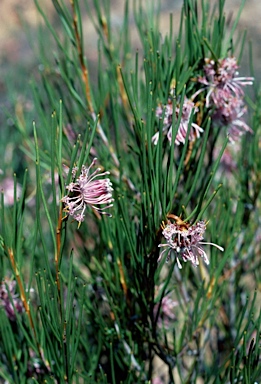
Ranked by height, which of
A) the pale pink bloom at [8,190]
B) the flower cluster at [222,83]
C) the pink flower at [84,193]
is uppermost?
the flower cluster at [222,83]

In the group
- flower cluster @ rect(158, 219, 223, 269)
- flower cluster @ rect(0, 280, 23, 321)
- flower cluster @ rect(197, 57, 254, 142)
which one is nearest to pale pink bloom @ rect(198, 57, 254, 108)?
flower cluster @ rect(197, 57, 254, 142)

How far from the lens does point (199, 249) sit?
0.37 m

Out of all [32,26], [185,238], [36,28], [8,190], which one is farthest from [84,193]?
[32,26]

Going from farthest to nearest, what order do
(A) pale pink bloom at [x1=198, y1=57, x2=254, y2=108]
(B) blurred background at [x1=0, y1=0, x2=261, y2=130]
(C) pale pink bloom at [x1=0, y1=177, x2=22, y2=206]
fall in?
(B) blurred background at [x1=0, y1=0, x2=261, y2=130] → (C) pale pink bloom at [x1=0, y1=177, x2=22, y2=206] → (A) pale pink bloom at [x1=198, y1=57, x2=254, y2=108]

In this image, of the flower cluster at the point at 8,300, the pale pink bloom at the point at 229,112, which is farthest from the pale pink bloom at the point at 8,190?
the pale pink bloom at the point at 229,112

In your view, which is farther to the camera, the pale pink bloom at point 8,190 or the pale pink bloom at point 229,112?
the pale pink bloom at point 8,190

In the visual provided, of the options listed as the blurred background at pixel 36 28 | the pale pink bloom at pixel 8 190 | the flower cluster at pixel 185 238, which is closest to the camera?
the flower cluster at pixel 185 238

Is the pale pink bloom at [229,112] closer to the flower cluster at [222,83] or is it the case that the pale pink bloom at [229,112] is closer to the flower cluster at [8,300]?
the flower cluster at [222,83]

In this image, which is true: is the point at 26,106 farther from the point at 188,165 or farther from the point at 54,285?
the point at 54,285

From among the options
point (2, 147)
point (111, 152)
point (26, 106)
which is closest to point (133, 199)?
point (111, 152)

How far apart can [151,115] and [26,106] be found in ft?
2.73

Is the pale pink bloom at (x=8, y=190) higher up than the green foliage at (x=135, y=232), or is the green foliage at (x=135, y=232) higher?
the green foliage at (x=135, y=232)

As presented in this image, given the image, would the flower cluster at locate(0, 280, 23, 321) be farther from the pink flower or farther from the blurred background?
the blurred background

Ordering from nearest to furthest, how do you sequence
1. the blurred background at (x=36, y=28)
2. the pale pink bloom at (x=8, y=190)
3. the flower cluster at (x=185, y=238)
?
the flower cluster at (x=185, y=238), the pale pink bloom at (x=8, y=190), the blurred background at (x=36, y=28)
